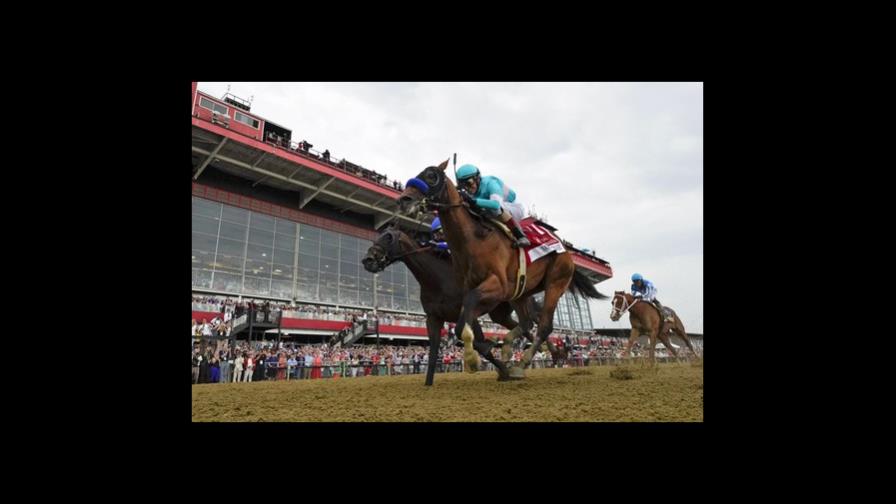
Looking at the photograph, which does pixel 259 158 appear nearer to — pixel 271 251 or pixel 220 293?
pixel 271 251

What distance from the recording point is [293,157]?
2752 centimetres

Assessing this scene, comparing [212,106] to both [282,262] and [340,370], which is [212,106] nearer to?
[282,262]

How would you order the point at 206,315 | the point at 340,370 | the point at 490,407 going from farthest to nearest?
the point at 206,315 → the point at 340,370 → the point at 490,407

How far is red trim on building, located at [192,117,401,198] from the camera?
2394 cm

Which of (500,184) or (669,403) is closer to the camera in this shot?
(669,403)

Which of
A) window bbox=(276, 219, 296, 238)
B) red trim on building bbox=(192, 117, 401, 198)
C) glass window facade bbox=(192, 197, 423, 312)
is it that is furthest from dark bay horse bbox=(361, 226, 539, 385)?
window bbox=(276, 219, 296, 238)

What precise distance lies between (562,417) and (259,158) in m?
27.9

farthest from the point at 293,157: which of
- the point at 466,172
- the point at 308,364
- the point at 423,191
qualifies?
the point at 423,191

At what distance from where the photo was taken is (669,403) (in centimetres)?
360

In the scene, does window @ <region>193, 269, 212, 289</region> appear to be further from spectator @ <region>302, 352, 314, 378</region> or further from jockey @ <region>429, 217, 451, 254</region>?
jockey @ <region>429, 217, 451, 254</region>

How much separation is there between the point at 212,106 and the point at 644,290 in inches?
1122

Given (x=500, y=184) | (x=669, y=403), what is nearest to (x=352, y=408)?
(x=669, y=403)

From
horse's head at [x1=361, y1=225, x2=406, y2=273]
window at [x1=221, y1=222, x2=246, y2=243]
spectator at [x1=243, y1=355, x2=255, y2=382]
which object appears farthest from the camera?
window at [x1=221, y1=222, x2=246, y2=243]

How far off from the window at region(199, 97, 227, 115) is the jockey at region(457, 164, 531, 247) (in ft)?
91.7
